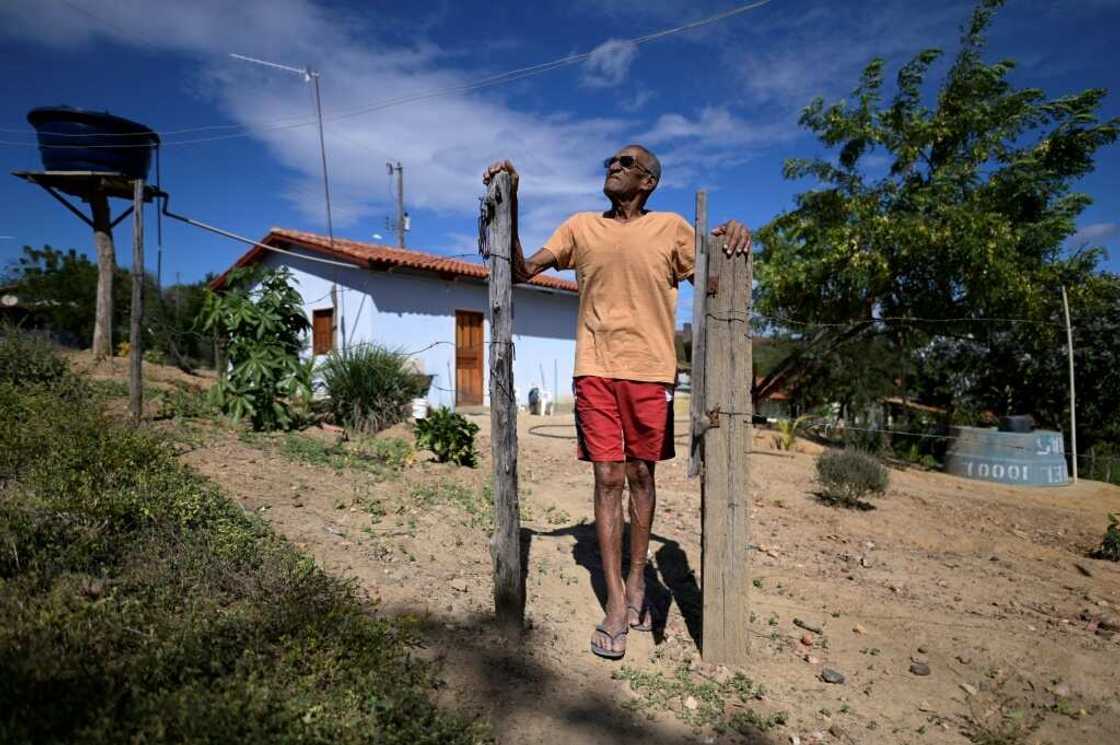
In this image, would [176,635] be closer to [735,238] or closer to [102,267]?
[735,238]

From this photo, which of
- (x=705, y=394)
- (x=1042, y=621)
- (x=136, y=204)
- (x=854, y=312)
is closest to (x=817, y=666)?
(x=705, y=394)

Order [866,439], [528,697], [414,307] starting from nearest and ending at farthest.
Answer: [528,697]
[866,439]
[414,307]

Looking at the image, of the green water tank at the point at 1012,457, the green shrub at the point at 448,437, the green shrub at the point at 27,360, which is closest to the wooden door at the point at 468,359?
the green shrub at the point at 27,360

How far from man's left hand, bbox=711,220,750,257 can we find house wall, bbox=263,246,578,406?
803cm

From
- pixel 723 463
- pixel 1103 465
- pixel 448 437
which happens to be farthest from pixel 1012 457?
pixel 723 463

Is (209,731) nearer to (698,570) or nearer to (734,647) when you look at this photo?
(734,647)

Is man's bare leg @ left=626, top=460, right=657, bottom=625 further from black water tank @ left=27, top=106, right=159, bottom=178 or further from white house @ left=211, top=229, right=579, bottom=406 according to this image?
black water tank @ left=27, top=106, right=159, bottom=178

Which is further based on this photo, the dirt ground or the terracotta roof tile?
the terracotta roof tile

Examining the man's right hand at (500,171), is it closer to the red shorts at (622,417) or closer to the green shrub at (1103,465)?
the red shorts at (622,417)

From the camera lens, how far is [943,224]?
857 cm

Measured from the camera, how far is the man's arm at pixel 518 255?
2518mm

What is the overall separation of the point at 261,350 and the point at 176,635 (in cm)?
510

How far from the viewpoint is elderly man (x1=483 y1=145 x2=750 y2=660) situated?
2.48 metres

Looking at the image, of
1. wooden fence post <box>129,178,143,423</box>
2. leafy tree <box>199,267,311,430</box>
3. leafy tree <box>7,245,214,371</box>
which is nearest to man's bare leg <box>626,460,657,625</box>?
leafy tree <box>199,267,311,430</box>
